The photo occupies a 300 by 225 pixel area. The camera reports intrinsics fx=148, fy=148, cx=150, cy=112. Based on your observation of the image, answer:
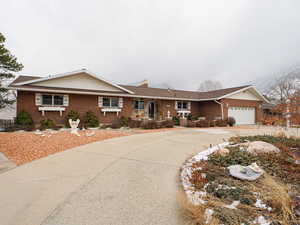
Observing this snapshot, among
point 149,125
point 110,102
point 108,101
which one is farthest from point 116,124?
point 149,125

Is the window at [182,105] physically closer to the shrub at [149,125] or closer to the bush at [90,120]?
the shrub at [149,125]

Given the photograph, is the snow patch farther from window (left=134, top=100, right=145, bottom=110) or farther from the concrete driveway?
window (left=134, top=100, right=145, bottom=110)

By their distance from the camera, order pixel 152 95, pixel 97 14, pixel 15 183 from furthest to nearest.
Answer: pixel 152 95
pixel 97 14
pixel 15 183

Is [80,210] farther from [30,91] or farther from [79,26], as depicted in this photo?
[79,26]

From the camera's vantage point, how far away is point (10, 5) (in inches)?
410

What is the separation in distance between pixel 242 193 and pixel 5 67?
15450 millimetres

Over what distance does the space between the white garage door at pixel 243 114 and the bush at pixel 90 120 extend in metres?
14.5

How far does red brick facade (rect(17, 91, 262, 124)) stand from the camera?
1111 centimetres

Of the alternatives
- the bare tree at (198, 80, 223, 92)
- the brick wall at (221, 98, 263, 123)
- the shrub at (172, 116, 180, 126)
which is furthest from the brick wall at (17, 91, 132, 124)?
the bare tree at (198, 80, 223, 92)

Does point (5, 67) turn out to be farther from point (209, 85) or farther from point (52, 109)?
point (209, 85)

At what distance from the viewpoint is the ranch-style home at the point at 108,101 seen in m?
11.2

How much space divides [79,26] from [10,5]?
4.53 metres

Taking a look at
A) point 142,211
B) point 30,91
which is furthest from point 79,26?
point 142,211

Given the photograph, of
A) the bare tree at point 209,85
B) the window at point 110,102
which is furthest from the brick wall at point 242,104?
the bare tree at point 209,85
